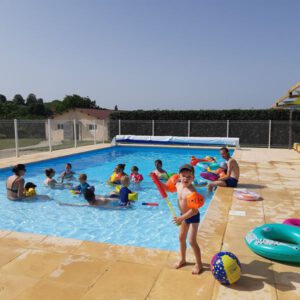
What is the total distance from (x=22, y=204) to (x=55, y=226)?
5.95 feet

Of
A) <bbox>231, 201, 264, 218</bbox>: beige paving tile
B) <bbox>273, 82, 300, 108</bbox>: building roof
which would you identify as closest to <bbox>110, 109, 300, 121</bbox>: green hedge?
<bbox>273, 82, 300, 108</bbox>: building roof

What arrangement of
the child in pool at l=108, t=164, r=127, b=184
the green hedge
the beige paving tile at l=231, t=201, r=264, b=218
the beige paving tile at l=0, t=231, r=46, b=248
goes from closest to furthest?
the beige paving tile at l=0, t=231, r=46, b=248
the beige paving tile at l=231, t=201, r=264, b=218
the child in pool at l=108, t=164, r=127, b=184
the green hedge

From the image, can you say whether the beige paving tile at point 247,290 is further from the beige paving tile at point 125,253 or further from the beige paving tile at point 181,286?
the beige paving tile at point 125,253

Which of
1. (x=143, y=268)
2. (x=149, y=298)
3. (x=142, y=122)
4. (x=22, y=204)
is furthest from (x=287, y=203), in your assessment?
(x=142, y=122)

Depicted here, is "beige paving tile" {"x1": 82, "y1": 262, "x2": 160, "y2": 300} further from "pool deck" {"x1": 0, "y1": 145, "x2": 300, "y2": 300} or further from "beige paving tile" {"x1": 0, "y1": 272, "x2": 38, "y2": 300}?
"beige paving tile" {"x1": 0, "y1": 272, "x2": 38, "y2": 300}

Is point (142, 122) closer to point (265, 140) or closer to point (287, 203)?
point (265, 140)

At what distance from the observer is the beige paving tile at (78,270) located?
11.0 feet

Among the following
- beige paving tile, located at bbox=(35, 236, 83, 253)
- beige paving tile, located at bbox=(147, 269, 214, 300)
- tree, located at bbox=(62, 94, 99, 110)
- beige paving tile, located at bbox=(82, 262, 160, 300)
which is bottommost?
beige paving tile, located at bbox=(35, 236, 83, 253)

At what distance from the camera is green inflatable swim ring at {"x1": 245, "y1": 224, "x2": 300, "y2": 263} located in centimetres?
369

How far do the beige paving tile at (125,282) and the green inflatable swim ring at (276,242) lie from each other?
138 centimetres

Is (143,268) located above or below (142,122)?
below

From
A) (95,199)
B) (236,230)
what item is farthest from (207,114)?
(236,230)

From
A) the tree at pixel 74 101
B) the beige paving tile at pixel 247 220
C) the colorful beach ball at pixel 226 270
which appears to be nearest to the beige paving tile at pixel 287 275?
the colorful beach ball at pixel 226 270

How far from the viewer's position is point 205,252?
13.3ft
